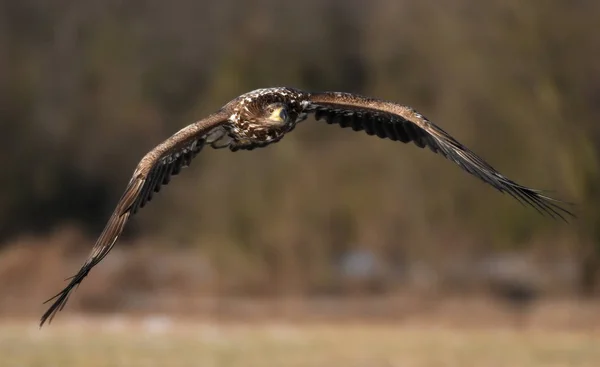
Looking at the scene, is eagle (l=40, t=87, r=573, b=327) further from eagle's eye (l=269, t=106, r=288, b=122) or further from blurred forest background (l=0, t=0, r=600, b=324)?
blurred forest background (l=0, t=0, r=600, b=324)

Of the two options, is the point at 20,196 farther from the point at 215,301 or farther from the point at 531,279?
the point at 531,279

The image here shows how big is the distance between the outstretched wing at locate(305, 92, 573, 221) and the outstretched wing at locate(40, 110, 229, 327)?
31.7 inches

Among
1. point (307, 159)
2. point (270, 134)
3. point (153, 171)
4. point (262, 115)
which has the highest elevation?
point (307, 159)

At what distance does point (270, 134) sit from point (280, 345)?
1071cm

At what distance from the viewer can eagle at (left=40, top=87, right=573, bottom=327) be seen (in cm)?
823

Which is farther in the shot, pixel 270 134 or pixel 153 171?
pixel 270 134

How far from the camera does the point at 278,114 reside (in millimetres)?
8820

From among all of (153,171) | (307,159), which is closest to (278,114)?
(153,171)

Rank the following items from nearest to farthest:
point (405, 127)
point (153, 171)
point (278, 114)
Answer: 1. point (153, 171)
2. point (278, 114)
3. point (405, 127)

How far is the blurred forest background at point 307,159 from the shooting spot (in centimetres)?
2445

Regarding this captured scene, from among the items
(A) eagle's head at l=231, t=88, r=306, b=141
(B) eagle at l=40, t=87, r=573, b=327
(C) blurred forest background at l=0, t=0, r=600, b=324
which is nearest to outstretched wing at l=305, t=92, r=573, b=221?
(B) eagle at l=40, t=87, r=573, b=327

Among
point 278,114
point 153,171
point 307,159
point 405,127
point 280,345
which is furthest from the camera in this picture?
point 307,159

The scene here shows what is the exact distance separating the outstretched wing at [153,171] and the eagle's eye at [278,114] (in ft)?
1.12

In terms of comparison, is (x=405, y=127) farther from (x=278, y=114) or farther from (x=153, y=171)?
(x=153, y=171)
